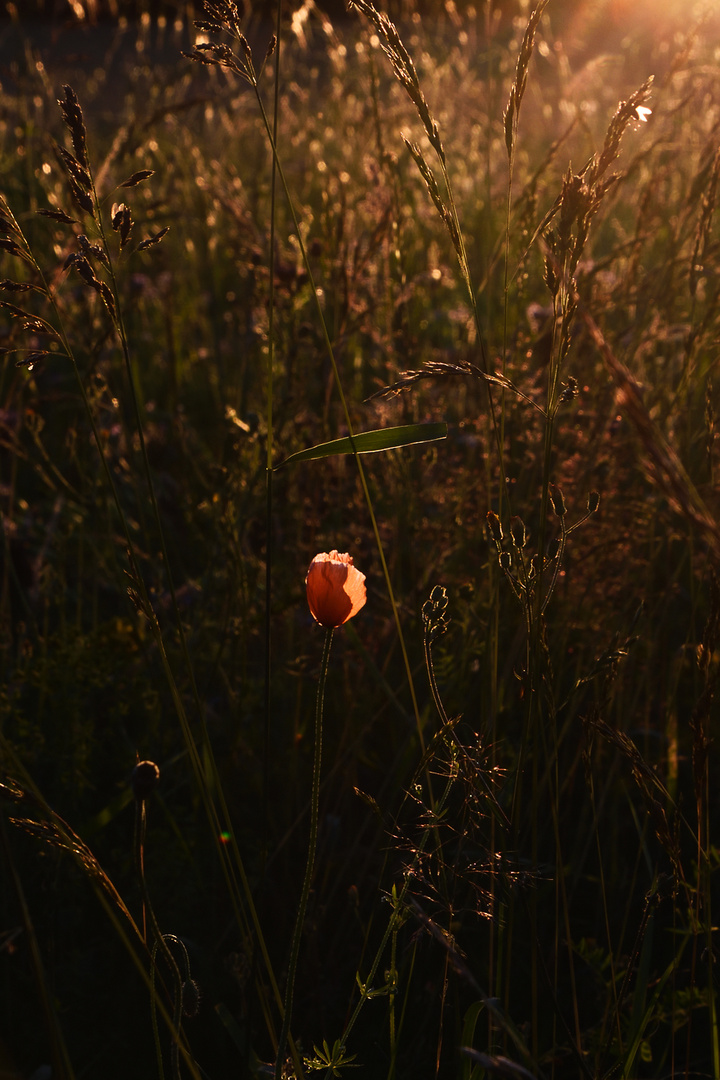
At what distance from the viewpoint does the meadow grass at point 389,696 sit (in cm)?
78

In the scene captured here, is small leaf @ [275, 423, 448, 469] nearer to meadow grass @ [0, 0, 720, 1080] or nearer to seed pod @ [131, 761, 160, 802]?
meadow grass @ [0, 0, 720, 1080]

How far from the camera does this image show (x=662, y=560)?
66.1 inches

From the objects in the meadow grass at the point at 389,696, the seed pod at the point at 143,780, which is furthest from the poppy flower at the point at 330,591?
the seed pod at the point at 143,780

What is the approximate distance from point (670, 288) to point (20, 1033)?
1414 millimetres

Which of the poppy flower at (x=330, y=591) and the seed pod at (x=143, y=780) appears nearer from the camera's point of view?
the seed pod at (x=143, y=780)

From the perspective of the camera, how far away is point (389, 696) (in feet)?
3.75

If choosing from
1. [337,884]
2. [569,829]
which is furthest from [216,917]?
[569,829]

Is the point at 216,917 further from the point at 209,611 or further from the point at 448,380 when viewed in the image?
the point at 448,380

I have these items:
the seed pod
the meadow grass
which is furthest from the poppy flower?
the seed pod

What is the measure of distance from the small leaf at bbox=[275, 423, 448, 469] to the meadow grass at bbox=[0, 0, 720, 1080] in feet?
0.10

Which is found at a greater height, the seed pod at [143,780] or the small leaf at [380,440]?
the small leaf at [380,440]

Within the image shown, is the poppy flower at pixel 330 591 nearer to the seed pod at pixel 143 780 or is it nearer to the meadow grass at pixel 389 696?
the meadow grass at pixel 389 696

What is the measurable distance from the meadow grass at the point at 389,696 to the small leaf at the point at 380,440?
0.03 metres

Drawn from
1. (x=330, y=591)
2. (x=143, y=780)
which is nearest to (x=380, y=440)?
(x=330, y=591)
